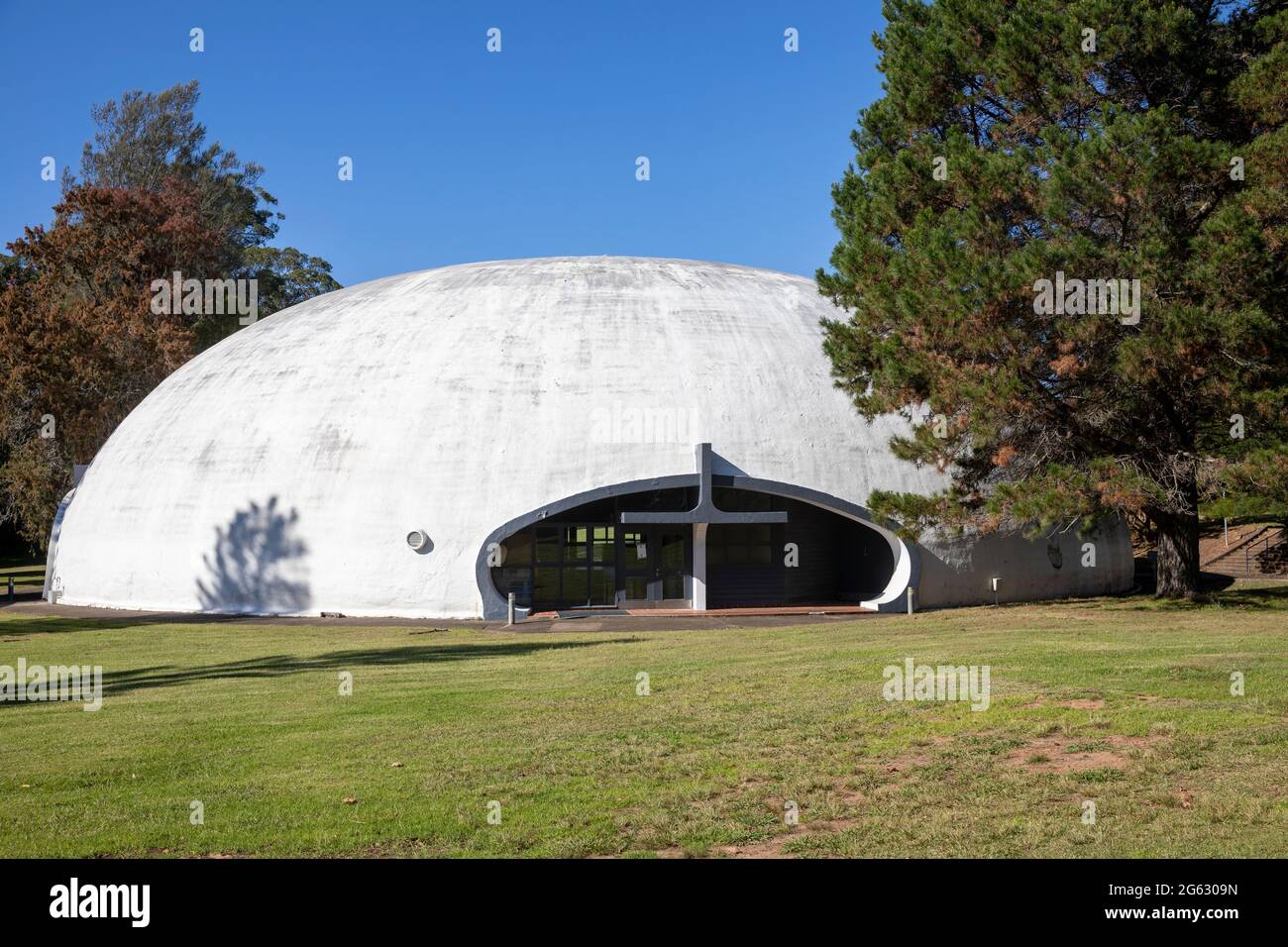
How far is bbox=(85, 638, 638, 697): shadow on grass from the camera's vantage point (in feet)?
48.0

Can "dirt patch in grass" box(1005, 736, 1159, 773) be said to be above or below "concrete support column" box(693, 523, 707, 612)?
below

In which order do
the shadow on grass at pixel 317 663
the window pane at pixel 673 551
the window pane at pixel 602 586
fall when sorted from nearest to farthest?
the shadow on grass at pixel 317 663
the window pane at pixel 602 586
the window pane at pixel 673 551

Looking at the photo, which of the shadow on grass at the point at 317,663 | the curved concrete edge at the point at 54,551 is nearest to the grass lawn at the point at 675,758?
the shadow on grass at the point at 317,663

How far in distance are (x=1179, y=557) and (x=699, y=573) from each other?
10396mm

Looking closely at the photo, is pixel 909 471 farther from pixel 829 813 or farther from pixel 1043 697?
pixel 829 813

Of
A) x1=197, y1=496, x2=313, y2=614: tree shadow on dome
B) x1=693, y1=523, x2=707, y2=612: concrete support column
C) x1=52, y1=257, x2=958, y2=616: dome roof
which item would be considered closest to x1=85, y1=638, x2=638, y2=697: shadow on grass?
x1=52, y1=257, x2=958, y2=616: dome roof

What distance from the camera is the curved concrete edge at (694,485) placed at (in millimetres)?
23641

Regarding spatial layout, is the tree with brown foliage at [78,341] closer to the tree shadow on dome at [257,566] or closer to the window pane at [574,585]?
the tree shadow on dome at [257,566]

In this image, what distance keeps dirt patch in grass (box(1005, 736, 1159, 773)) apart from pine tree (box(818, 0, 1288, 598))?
1003cm

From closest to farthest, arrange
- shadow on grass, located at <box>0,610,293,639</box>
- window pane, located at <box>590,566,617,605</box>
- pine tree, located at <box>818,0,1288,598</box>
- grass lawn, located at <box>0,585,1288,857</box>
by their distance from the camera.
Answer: grass lawn, located at <box>0,585,1288,857</box> < pine tree, located at <box>818,0,1288,598</box> < shadow on grass, located at <box>0,610,293,639</box> < window pane, located at <box>590,566,617,605</box>

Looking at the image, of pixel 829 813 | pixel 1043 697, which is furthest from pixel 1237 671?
pixel 829 813

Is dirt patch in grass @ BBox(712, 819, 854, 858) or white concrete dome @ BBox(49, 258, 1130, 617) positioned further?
white concrete dome @ BBox(49, 258, 1130, 617)

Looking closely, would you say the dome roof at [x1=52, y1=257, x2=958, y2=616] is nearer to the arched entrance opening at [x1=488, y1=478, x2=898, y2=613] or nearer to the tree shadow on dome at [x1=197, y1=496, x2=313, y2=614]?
the tree shadow on dome at [x1=197, y1=496, x2=313, y2=614]

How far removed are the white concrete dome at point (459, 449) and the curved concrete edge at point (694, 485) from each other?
0.07 m
